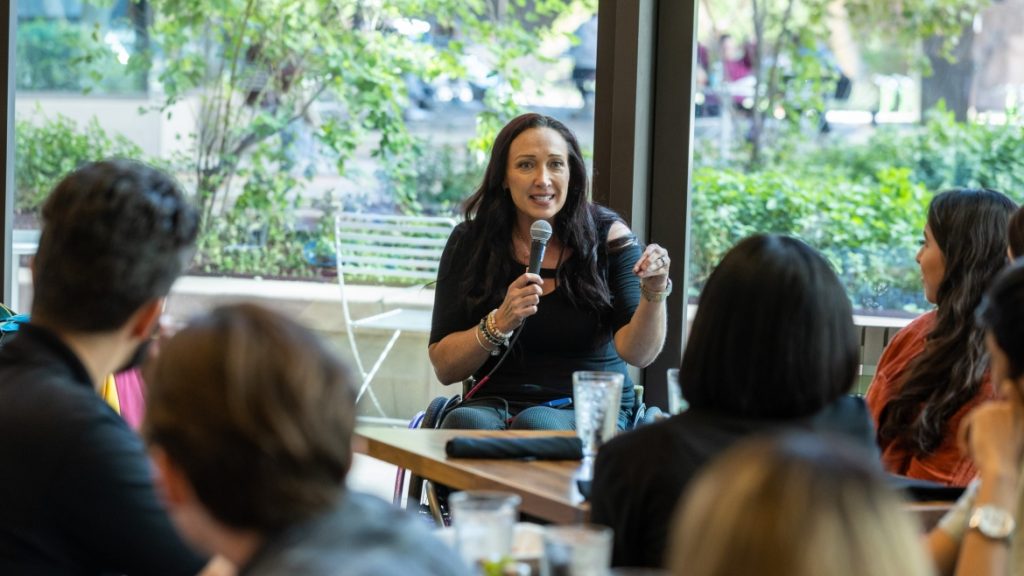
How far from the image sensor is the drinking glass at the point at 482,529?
1.48 metres

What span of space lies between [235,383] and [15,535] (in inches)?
24.3

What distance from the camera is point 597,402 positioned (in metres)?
2.18

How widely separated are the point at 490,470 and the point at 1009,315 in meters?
0.91

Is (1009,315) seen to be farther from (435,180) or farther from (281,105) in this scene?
(281,105)

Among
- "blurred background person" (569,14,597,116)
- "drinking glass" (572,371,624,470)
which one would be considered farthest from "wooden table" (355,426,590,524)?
"blurred background person" (569,14,597,116)

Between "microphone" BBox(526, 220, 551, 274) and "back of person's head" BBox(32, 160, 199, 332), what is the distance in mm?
1317

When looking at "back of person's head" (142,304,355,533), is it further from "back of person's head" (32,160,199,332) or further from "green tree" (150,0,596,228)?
"green tree" (150,0,596,228)

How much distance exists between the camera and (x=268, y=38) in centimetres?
434

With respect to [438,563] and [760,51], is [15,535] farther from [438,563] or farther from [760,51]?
[760,51]

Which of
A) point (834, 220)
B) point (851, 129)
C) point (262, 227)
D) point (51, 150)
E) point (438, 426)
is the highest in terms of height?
point (851, 129)

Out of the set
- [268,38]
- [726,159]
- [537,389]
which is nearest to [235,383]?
[537,389]

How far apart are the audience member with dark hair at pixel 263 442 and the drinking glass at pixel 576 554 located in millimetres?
156

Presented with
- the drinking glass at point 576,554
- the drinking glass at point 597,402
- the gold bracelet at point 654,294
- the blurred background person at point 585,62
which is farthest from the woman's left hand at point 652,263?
the drinking glass at point 576,554


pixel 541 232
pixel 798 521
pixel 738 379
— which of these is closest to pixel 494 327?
pixel 541 232
